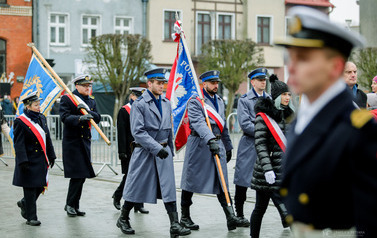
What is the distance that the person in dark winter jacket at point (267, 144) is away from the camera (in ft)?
22.5

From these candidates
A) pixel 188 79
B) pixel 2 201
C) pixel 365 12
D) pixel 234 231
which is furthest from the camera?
pixel 365 12

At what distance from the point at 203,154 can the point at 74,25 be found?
28352 mm

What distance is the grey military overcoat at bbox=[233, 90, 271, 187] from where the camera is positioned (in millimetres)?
8828

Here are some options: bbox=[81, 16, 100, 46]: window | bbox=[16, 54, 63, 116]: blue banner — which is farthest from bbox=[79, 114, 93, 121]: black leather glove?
bbox=[81, 16, 100, 46]: window

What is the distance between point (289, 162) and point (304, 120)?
183 mm

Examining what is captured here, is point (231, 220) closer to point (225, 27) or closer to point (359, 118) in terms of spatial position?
point (359, 118)

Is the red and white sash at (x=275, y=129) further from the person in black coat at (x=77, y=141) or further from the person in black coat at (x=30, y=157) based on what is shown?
the person in black coat at (x=30, y=157)

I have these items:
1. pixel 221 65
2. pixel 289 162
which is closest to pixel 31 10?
pixel 221 65

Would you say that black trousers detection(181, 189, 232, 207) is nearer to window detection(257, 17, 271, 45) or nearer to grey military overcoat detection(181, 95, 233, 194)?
grey military overcoat detection(181, 95, 233, 194)

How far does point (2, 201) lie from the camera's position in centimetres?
1091

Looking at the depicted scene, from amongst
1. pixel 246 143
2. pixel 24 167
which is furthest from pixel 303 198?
pixel 24 167

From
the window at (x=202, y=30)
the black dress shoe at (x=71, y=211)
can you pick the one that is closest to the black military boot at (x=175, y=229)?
the black dress shoe at (x=71, y=211)

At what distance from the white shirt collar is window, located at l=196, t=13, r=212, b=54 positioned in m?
37.2

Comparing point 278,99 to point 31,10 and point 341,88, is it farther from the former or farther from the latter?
point 31,10
